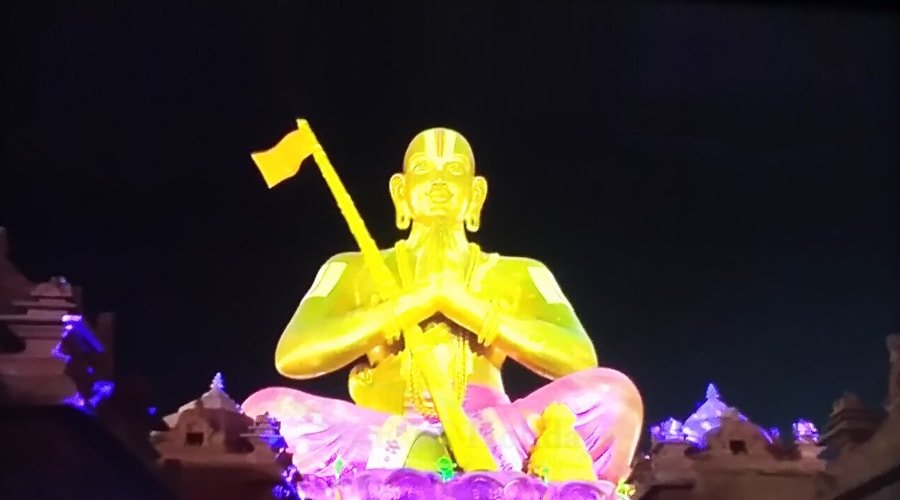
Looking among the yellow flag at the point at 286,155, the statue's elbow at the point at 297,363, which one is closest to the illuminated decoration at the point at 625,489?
the statue's elbow at the point at 297,363

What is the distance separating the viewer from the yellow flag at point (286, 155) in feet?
11.6

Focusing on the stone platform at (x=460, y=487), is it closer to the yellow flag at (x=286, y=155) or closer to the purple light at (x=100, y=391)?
the purple light at (x=100, y=391)

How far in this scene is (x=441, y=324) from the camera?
137 inches

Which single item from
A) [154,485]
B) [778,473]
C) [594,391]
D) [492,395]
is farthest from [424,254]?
[154,485]

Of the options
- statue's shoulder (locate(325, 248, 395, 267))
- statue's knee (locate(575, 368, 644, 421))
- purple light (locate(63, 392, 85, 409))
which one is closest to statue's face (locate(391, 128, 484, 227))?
statue's shoulder (locate(325, 248, 395, 267))

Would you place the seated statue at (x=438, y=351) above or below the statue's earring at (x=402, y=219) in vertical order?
below

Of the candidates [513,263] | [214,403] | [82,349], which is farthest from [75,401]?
[513,263]

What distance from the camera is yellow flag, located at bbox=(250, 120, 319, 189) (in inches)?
139

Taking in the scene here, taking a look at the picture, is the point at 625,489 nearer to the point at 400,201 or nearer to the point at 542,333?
the point at 542,333

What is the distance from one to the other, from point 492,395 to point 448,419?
0.35m

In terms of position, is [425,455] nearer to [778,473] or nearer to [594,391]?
[594,391]

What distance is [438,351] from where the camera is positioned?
344cm

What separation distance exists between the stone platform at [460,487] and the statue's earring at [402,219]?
104 cm

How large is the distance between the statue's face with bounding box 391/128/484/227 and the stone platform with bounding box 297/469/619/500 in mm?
1010
